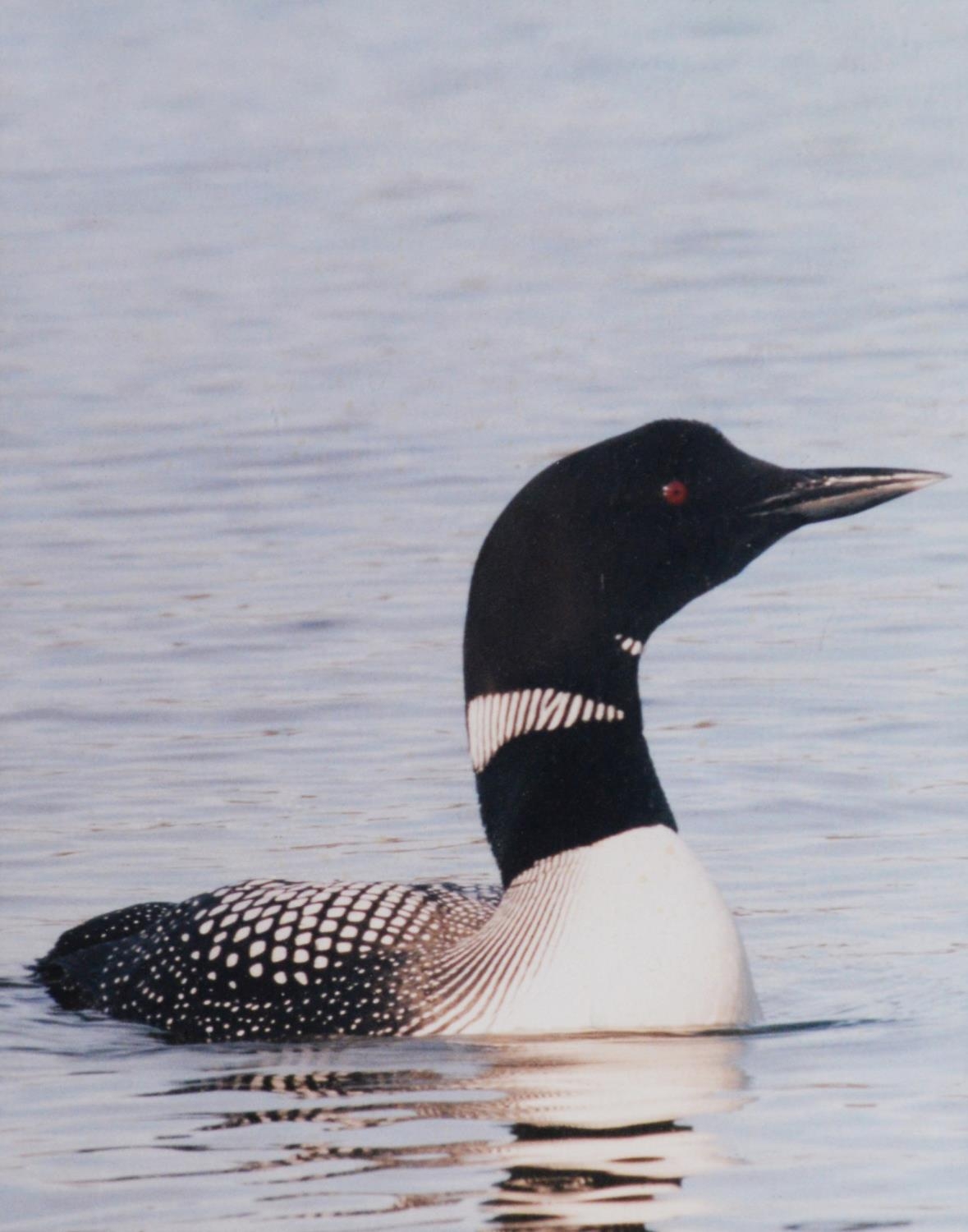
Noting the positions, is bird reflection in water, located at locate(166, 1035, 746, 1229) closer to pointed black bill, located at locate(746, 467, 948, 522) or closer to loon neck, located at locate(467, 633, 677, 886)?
loon neck, located at locate(467, 633, 677, 886)

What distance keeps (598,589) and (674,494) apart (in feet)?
0.65

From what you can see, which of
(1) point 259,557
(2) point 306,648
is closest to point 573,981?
(2) point 306,648

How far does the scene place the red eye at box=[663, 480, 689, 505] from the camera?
5.30 metres

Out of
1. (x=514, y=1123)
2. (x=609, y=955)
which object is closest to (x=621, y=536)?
(x=609, y=955)

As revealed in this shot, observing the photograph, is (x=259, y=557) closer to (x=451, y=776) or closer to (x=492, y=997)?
(x=451, y=776)

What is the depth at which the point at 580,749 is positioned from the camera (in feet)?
17.4

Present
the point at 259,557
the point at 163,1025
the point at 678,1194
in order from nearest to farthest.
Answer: the point at 678,1194 < the point at 163,1025 < the point at 259,557

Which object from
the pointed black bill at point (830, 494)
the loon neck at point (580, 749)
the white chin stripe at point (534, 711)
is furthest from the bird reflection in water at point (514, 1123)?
the pointed black bill at point (830, 494)

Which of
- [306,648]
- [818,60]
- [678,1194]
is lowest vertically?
[678,1194]

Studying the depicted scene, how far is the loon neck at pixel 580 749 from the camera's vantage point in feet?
17.4

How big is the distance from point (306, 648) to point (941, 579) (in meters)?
1.66

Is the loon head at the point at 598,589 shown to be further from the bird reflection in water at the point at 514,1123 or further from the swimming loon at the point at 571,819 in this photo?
the bird reflection in water at the point at 514,1123

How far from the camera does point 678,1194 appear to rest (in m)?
4.36

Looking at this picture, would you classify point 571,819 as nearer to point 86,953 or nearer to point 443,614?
point 86,953
